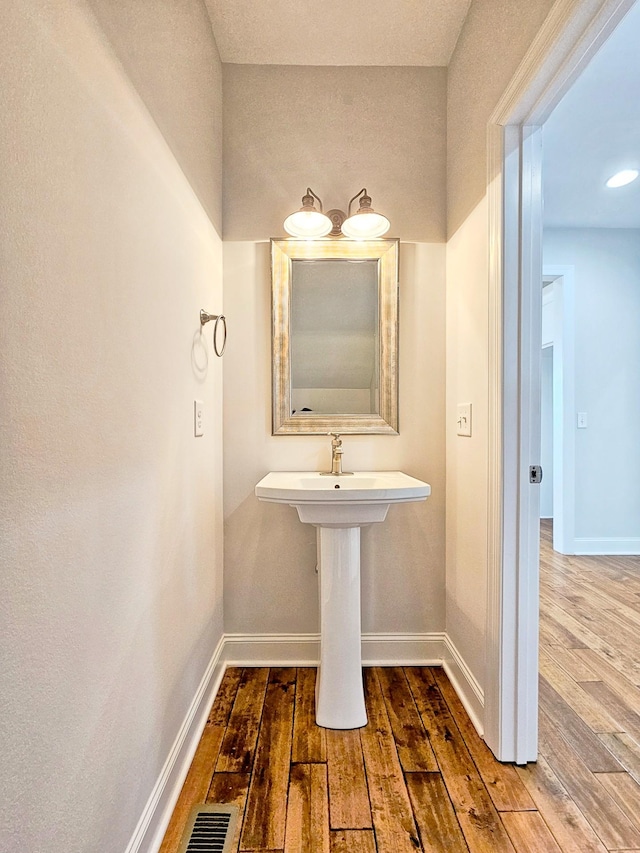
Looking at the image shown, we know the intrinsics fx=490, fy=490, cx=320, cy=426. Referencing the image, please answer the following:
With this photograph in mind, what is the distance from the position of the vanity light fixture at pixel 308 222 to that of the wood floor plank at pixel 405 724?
183 centimetres

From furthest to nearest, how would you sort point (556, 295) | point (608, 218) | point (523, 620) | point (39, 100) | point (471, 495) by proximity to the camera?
→ point (556, 295)
point (608, 218)
point (471, 495)
point (523, 620)
point (39, 100)

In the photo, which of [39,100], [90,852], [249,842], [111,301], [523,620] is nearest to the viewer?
[39,100]

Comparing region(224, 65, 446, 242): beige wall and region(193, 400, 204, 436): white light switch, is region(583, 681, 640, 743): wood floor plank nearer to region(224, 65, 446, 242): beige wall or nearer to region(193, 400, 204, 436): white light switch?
Result: region(193, 400, 204, 436): white light switch

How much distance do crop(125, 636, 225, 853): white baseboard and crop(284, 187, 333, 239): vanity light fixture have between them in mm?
1713

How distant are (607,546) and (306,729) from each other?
3.22 meters

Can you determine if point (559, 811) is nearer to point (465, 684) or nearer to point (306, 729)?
point (465, 684)

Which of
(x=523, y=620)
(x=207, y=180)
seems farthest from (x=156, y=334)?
(x=523, y=620)

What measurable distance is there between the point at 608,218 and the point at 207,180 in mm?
3273

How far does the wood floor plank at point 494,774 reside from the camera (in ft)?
4.37

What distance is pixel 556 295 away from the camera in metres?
3.96

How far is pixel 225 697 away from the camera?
1861mm

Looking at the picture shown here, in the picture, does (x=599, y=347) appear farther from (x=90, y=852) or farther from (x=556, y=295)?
(x=90, y=852)

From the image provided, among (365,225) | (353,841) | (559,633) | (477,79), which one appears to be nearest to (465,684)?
(353,841)

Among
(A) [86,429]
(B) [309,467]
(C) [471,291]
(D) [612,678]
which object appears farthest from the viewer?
(B) [309,467]
